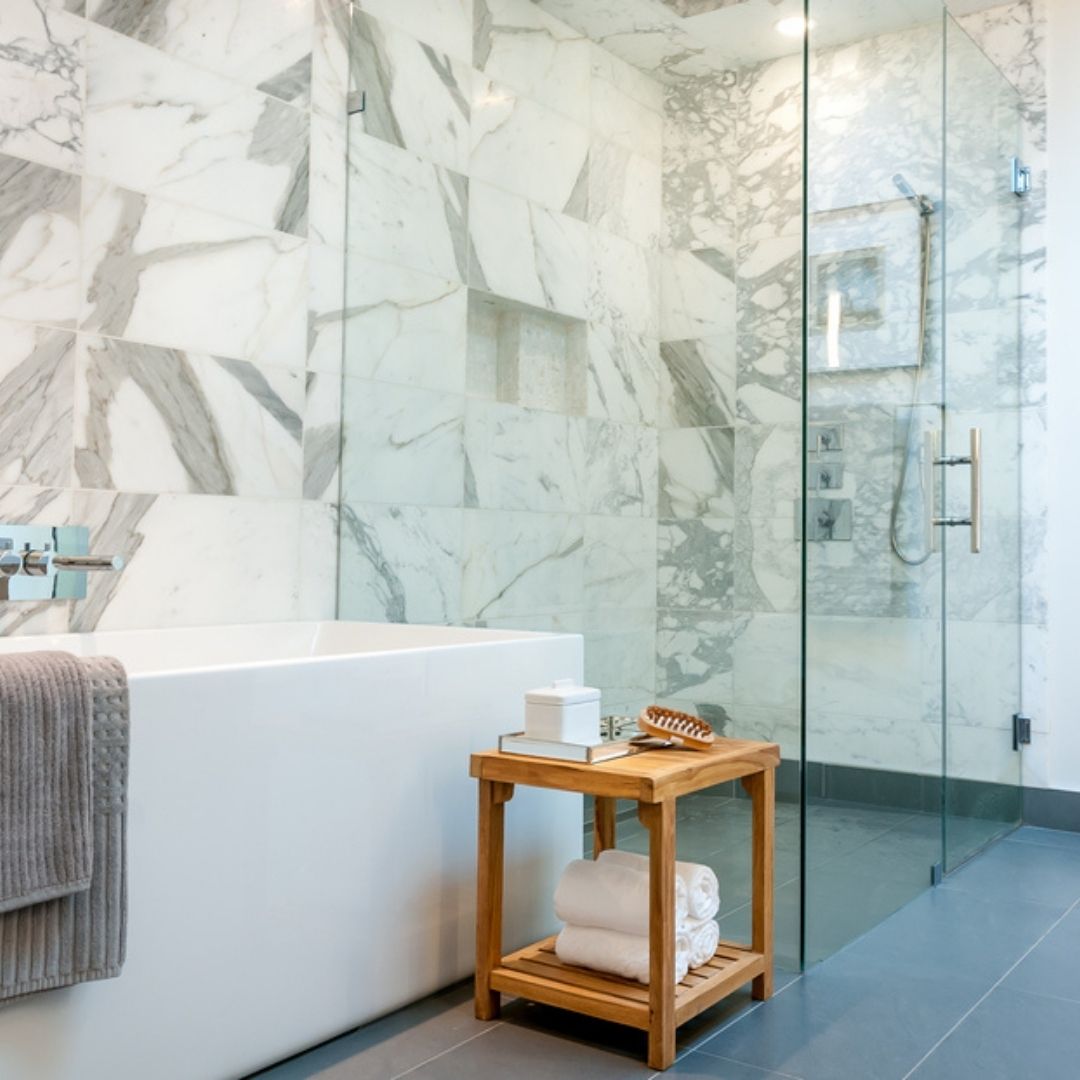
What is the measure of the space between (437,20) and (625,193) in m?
0.71

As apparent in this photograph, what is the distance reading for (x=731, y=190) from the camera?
2.61 meters

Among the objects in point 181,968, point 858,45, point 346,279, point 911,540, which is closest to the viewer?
point 181,968

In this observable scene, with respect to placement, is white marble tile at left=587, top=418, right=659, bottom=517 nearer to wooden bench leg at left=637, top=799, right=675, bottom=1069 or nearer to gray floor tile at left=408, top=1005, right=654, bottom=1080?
wooden bench leg at left=637, top=799, right=675, bottom=1069

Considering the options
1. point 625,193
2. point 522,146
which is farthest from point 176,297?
point 625,193

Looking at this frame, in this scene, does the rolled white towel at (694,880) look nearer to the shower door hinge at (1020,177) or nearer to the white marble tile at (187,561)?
the white marble tile at (187,561)

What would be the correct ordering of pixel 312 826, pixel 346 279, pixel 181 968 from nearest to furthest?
pixel 181 968
pixel 312 826
pixel 346 279

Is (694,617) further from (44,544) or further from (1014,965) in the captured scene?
(44,544)

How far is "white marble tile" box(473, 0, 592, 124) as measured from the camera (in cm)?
293

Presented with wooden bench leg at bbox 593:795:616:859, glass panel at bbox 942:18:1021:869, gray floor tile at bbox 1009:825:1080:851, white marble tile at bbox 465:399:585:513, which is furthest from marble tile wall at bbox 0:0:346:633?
gray floor tile at bbox 1009:825:1080:851

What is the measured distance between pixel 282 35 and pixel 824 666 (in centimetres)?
202

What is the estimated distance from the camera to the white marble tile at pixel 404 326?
2920 mm

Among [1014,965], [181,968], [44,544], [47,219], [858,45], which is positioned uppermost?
[858,45]

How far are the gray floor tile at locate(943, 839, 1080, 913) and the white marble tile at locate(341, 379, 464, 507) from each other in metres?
1.71

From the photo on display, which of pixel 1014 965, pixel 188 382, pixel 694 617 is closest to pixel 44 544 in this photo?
pixel 188 382
